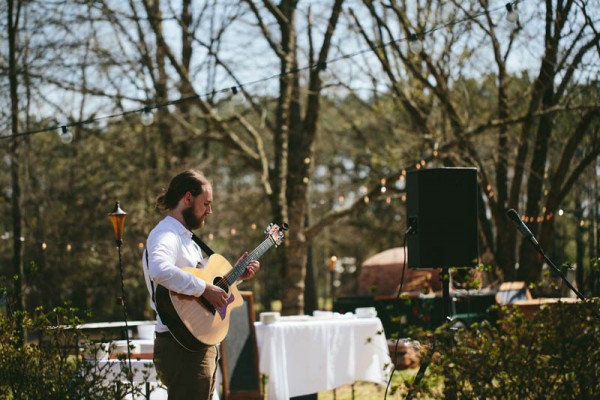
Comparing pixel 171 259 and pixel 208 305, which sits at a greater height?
pixel 171 259

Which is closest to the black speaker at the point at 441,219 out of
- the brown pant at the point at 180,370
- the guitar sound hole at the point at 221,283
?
the guitar sound hole at the point at 221,283

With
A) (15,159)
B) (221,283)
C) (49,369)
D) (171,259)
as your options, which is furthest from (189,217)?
(15,159)

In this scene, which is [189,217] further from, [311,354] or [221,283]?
[311,354]

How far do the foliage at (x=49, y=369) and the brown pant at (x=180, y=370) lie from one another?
0.74 feet

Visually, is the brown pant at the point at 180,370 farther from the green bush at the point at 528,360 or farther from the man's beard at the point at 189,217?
the green bush at the point at 528,360

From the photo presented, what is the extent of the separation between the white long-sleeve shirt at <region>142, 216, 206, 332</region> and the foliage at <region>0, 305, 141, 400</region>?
0.41 meters

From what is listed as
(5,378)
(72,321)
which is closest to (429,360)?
(72,321)

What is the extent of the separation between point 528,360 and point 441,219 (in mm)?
2072

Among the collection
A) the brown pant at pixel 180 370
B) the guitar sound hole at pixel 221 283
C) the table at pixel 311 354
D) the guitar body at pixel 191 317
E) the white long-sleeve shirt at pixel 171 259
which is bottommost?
the table at pixel 311 354

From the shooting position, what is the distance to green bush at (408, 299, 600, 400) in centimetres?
318

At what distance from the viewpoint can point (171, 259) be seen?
13.0 ft

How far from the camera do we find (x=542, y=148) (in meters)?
12.4

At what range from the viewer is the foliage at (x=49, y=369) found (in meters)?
3.89

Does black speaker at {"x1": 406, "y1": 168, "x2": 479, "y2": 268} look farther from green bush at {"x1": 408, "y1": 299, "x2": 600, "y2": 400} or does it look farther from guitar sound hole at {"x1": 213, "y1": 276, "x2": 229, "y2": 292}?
green bush at {"x1": 408, "y1": 299, "x2": 600, "y2": 400}
